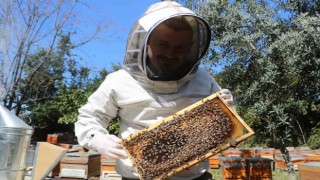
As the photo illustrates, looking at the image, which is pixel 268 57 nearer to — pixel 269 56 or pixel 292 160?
pixel 269 56

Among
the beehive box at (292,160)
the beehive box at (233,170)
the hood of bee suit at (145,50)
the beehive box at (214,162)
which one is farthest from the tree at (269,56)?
the beehive box at (214,162)

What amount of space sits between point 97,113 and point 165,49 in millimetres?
439

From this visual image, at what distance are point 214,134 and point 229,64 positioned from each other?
2.76m

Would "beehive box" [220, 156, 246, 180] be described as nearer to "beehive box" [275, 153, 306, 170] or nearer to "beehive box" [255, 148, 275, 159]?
"beehive box" [275, 153, 306, 170]

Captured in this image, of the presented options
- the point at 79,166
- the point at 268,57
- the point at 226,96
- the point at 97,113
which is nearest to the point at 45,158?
the point at 97,113

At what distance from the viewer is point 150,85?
5.48 feet

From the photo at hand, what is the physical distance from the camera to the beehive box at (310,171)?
4.48 feet

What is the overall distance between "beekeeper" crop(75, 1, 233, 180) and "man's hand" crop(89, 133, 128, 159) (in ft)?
0.20

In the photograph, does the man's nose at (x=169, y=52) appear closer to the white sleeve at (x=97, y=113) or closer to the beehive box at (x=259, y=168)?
the white sleeve at (x=97, y=113)

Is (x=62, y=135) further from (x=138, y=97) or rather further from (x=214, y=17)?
(x=138, y=97)

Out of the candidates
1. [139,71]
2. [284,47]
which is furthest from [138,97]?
[284,47]

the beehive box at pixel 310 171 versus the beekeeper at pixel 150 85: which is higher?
the beekeeper at pixel 150 85

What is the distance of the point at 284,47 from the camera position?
3.62 metres

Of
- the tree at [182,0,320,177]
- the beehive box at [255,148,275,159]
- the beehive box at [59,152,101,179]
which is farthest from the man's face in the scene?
the beehive box at [255,148,275,159]
